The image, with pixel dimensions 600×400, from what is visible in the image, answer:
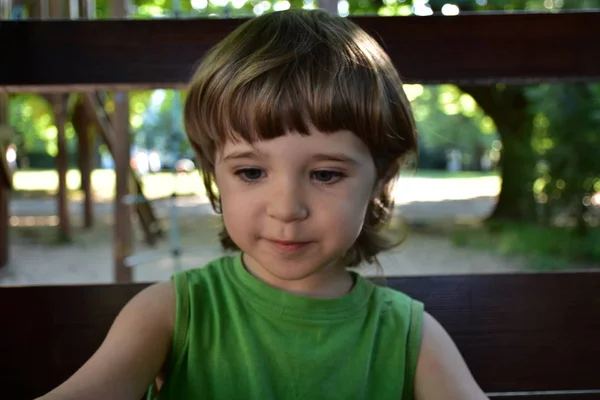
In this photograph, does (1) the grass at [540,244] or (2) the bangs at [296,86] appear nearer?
(2) the bangs at [296,86]

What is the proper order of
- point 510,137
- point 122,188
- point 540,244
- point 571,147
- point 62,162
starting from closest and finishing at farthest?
point 122,188 → point 571,147 → point 540,244 → point 62,162 → point 510,137

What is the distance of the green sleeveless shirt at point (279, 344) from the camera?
42.1 inches

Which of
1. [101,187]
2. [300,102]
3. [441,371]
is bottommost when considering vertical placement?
[101,187]

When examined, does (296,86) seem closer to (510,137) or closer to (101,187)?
(510,137)

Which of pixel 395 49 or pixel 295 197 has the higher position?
pixel 395 49

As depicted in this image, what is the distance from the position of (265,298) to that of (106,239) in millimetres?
9251

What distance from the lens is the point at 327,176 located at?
1.01 meters

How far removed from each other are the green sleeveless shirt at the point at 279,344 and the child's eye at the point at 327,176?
21 cm

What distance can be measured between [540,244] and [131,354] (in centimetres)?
821

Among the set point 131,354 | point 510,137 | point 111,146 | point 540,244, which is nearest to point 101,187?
point 510,137

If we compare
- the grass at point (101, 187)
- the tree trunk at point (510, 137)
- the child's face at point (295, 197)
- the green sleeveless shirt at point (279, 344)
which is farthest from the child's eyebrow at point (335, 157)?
the grass at point (101, 187)

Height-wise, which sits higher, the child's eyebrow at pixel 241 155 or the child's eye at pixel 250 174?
the child's eyebrow at pixel 241 155

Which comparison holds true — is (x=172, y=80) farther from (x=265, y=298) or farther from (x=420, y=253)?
(x=420, y=253)

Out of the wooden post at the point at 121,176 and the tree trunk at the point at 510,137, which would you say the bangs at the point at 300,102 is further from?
the tree trunk at the point at 510,137
